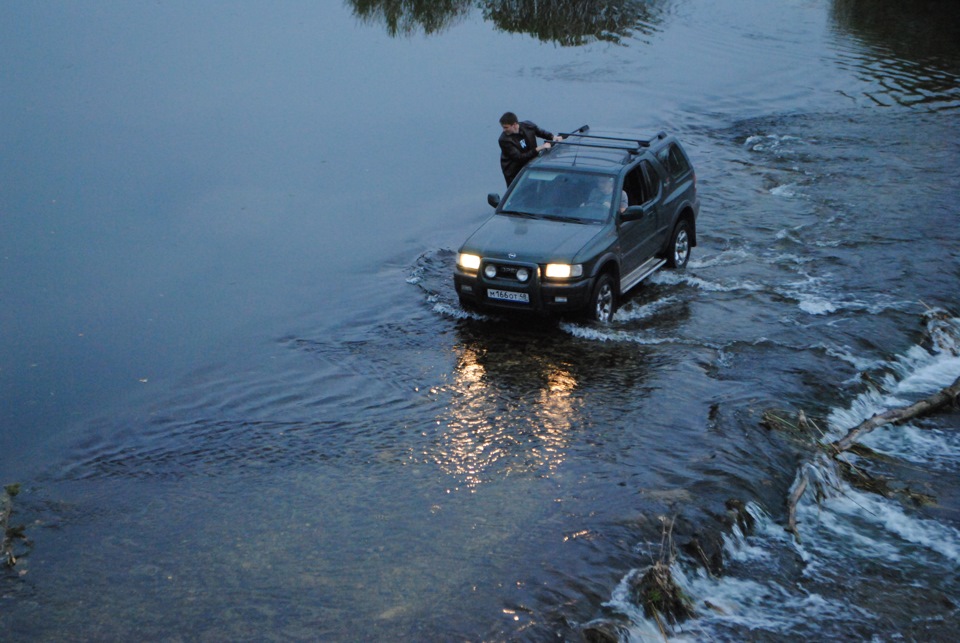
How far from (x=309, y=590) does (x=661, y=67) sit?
85.8 feet

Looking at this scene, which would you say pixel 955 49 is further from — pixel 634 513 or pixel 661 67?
pixel 634 513

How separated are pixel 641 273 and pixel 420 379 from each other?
3821 millimetres

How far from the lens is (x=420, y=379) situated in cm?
1064

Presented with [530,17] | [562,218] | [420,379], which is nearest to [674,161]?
[562,218]

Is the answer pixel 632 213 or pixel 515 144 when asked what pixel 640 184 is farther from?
pixel 515 144

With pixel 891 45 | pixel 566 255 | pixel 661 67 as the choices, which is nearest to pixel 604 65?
pixel 661 67

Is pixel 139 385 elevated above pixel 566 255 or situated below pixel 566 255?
below

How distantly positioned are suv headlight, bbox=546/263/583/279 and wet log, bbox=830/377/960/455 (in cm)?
330

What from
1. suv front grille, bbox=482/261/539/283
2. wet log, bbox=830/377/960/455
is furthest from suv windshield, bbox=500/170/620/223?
wet log, bbox=830/377/960/455

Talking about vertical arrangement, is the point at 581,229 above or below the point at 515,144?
below

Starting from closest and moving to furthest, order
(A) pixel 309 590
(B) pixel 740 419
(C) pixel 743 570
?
(A) pixel 309 590
(C) pixel 743 570
(B) pixel 740 419

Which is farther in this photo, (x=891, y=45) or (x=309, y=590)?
(x=891, y=45)

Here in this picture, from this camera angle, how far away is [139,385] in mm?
10891

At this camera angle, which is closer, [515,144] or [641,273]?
[641,273]
